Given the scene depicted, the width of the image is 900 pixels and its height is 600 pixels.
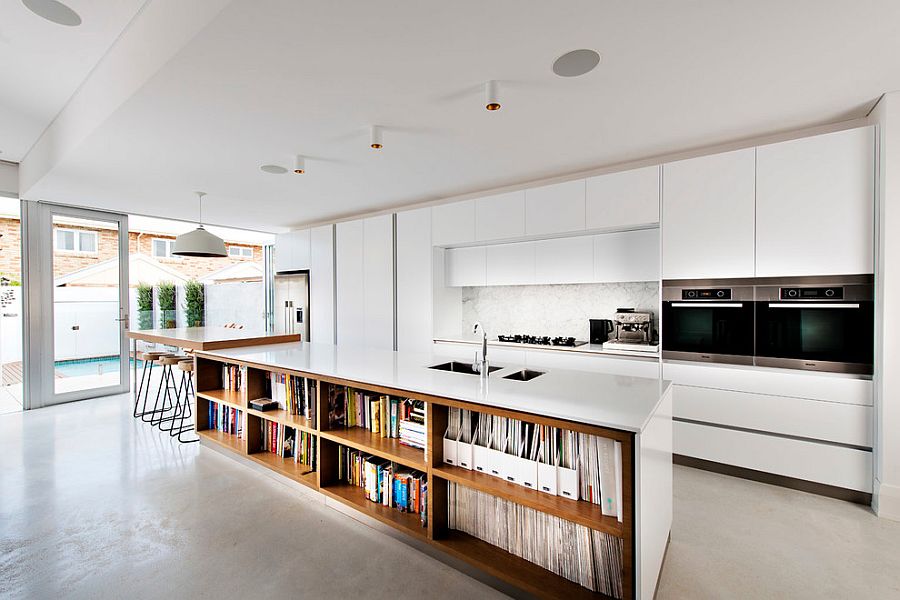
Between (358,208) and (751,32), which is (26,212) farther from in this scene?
(751,32)

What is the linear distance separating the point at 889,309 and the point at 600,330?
6.27ft

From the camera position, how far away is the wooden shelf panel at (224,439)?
313 centimetres

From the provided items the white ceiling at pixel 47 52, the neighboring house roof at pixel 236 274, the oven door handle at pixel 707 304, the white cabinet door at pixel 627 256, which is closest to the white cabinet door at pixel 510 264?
the white cabinet door at pixel 627 256

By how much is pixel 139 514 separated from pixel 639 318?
12.6 feet

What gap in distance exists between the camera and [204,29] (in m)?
1.72

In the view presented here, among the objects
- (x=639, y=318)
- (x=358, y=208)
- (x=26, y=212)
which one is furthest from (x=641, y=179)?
(x=26, y=212)

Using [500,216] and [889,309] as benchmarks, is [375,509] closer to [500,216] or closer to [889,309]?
[500,216]

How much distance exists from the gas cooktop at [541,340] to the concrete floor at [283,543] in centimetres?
136

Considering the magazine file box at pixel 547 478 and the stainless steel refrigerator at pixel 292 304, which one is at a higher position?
the stainless steel refrigerator at pixel 292 304

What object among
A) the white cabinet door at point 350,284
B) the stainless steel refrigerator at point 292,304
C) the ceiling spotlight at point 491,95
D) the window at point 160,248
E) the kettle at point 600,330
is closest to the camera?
the ceiling spotlight at point 491,95

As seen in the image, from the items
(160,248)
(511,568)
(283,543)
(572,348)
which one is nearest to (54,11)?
(283,543)

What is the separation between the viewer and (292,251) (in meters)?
6.24

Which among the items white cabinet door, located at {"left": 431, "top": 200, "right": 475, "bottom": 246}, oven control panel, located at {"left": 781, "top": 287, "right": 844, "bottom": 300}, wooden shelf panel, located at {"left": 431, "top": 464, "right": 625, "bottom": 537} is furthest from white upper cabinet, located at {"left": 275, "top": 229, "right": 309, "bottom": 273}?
oven control panel, located at {"left": 781, "top": 287, "right": 844, "bottom": 300}

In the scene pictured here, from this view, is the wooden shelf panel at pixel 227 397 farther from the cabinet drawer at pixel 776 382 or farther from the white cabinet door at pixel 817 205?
the white cabinet door at pixel 817 205
